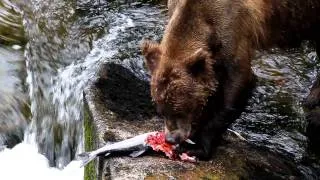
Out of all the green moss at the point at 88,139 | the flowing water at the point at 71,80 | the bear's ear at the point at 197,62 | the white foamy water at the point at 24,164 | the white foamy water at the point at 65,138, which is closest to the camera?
the bear's ear at the point at 197,62

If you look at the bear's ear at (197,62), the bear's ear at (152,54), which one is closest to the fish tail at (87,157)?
the bear's ear at (152,54)

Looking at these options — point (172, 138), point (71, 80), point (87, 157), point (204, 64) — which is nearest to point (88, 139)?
point (87, 157)

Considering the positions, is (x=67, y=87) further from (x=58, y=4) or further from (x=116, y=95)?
(x=58, y=4)

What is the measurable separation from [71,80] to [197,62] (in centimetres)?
298

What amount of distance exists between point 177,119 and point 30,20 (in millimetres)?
5011

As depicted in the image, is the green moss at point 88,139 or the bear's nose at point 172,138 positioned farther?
the green moss at point 88,139

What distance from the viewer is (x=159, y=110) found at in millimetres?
5832

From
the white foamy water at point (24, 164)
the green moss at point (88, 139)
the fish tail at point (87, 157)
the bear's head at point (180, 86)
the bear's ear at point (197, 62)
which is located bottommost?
the white foamy water at point (24, 164)

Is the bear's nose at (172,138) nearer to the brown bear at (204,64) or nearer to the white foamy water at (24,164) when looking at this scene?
the brown bear at (204,64)

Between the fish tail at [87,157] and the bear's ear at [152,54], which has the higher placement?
the bear's ear at [152,54]

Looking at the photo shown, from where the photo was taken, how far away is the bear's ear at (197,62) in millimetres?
5652

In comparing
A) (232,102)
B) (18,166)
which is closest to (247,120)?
(232,102)

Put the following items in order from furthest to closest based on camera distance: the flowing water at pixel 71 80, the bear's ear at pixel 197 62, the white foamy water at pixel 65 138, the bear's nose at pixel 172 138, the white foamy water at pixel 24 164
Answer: the white foamy water at pixel 24 164 < the white foamy water at pixel 65 138 < the flowing water at pixel 71 80 < the bear's nose at pixel 172 138 < the bear's ear at pixel 197 62

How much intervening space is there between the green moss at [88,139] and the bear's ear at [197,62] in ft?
4.53
